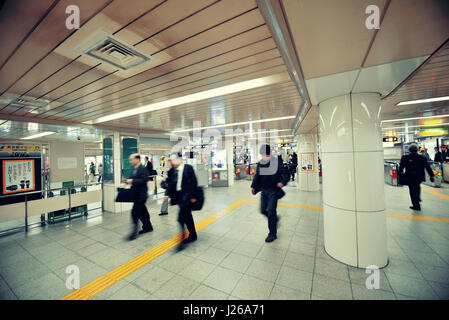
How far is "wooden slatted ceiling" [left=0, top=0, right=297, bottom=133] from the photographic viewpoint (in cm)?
155

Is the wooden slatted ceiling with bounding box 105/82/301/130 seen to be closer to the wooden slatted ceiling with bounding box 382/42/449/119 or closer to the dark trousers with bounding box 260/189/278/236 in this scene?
the wooden slatted ceiling with bounding box 382/42/449/119

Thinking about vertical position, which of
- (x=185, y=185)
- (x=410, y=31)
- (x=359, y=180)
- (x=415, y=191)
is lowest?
(x=415, y=191)

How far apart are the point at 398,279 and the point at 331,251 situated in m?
0.84

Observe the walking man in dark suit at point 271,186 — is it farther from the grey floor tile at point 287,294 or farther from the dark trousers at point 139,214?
the dark trousers at point 139,214

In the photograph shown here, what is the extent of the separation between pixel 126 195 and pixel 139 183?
1.28ft

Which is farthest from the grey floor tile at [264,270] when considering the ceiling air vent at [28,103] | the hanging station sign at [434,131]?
the hanging station sign at [434,131]

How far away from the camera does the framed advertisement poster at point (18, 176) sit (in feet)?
15.6

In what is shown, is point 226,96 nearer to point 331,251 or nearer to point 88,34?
point 88,34

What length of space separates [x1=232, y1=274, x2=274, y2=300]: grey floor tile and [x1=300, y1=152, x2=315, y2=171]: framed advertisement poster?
24.2ft

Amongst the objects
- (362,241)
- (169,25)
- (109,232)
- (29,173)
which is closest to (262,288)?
(362,241)

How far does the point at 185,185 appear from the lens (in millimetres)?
3576

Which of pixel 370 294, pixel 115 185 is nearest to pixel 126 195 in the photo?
pixel 115 185

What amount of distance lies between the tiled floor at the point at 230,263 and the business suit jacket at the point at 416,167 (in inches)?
43.4

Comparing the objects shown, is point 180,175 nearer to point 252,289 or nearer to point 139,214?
point 139,214
